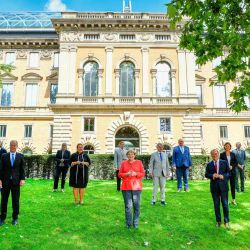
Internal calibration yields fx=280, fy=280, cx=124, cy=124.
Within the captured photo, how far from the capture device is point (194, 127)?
2789 cm

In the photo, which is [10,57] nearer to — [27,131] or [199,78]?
[27,131]

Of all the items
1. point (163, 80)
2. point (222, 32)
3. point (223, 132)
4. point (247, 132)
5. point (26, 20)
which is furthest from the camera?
point (26, 20)

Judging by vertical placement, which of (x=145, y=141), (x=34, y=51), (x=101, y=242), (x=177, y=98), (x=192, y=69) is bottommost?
(x=101, y=242)

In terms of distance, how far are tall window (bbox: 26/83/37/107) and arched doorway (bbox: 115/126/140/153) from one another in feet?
42.2

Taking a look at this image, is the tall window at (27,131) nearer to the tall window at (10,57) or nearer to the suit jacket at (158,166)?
the tall window at (10,57)

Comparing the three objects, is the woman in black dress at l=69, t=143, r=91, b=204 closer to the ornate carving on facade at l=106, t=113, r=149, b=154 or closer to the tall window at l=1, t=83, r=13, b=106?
the ornate carving on facade at l=106, t=113, r=149, b=154

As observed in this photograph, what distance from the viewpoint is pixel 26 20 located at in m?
43.4

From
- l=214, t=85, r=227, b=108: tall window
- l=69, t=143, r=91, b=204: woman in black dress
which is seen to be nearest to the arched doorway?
l=214, t=85, r=227, b=108: tall window

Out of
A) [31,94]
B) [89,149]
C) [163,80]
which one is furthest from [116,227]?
[31,94]

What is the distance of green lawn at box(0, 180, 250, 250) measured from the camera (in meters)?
6.01

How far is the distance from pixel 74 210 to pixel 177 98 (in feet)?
71.7

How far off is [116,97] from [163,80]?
17.9 feet

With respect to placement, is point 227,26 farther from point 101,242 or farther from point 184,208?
point 101,242

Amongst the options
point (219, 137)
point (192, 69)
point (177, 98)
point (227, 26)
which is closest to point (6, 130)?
point (177, 98)
